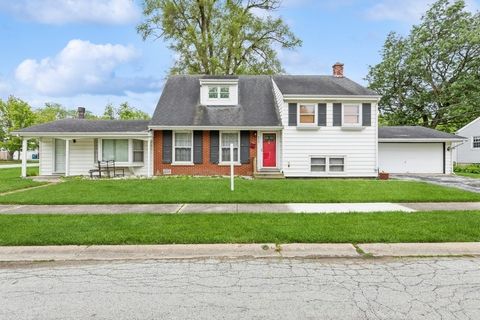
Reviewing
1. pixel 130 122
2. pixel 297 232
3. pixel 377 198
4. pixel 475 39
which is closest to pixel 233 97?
pixel 130 122

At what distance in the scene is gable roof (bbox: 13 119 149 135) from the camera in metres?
17.1

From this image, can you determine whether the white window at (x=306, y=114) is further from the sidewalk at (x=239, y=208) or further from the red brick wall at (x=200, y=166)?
the sidewalk at (x=239, y=208)

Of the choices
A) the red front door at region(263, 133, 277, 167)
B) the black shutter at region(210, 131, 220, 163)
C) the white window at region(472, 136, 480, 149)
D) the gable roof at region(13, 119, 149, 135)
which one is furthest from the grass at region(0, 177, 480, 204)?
the white window at region(472, 136, 480, 149)

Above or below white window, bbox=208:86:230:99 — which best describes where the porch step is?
below

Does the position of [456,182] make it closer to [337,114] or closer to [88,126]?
[337,114]

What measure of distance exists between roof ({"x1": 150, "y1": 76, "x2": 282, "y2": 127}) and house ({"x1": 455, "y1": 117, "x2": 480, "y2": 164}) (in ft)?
71.3

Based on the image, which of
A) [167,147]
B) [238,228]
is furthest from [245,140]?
[238,228]

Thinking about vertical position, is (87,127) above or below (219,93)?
below

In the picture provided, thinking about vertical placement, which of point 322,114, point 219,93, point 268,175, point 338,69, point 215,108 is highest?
point 338,69

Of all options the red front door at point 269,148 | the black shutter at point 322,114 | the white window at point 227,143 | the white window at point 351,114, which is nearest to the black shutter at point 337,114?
the white window at point 351,114

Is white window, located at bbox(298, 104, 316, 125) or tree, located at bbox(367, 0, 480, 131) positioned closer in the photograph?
white window, located at bbox(298, 104, 316, 125)

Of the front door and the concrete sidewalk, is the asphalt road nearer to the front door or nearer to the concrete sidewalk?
the concrete sidewalk

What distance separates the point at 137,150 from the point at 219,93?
580 centimetres

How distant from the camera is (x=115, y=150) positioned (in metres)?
17.6
